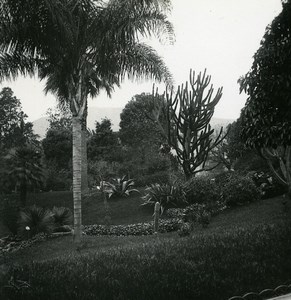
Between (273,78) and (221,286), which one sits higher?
(273,78)

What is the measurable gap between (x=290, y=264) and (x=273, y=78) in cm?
299

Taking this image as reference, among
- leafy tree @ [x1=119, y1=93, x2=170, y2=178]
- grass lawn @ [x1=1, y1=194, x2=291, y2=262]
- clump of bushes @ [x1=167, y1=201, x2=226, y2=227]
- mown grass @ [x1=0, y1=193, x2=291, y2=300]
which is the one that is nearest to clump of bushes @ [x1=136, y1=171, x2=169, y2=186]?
leafy tree @ [x1=119, y1=93, x2=170, y2=178]

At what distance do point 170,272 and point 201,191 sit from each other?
9226 mm

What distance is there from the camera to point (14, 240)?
479 inches

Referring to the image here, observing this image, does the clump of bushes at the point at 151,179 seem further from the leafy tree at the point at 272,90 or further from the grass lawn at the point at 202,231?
the leafy tree at the point at 272,90

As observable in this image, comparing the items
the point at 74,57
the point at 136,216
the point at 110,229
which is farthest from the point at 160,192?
the point at 74,57

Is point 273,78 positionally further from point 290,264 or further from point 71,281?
point 71,281

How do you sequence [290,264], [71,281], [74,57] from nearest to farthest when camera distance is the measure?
1. [71,281]
2. [290,264]
3. [74,57]

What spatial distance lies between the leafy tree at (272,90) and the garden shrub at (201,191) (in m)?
7.77

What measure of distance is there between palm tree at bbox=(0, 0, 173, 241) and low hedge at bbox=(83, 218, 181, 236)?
2.67 metres

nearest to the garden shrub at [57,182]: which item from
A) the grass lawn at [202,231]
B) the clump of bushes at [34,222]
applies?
the clump of bushes at [34,222]

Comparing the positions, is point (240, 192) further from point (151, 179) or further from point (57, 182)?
point (57, 182)

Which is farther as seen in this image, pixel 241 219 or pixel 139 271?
pixel 241 219

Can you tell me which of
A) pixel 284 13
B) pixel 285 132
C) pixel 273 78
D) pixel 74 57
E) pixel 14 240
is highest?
pixel 74 57
